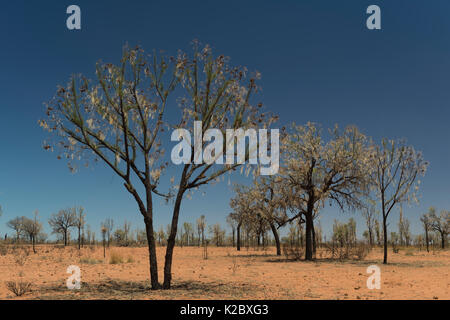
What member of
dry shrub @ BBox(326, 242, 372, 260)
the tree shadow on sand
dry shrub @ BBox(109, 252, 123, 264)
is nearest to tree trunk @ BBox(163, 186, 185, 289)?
the tree shadow on sand

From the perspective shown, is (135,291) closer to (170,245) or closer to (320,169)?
(170,245)

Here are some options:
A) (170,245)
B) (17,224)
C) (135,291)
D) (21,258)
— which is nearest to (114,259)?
(21,258)

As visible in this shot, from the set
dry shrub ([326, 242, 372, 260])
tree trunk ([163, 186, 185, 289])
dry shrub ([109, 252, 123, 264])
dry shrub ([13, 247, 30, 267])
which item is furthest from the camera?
dry shrub ([326, 242, 372, 260])

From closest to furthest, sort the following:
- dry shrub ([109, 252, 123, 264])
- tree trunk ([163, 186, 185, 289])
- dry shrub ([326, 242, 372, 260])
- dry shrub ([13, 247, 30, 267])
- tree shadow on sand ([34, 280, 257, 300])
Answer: tree shadow on sand ([34, 280, 257, 300]), tree trunk ([163, 186, 185, 289]), dry shrub ([13, 247, 30, 267]), dry shrub ([109, 252, 123, 264]), dry shrub ([326, 242, 372, 260])

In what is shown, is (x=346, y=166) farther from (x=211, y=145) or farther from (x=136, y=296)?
(x=136, y=296)

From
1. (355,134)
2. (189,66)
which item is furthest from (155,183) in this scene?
(355,134)

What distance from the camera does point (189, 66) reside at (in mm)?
13375

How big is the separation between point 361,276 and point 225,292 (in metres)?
7.74

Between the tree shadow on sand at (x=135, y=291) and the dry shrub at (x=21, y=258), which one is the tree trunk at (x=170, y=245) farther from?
the dry shrub at (x=21, y=258)

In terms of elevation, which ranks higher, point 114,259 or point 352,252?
point 114,259

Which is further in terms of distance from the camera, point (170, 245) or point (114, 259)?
point (114, 259)

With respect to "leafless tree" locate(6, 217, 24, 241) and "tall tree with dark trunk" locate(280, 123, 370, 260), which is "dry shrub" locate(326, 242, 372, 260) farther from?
"leafless tree" locate(6, 217, 24, 241)

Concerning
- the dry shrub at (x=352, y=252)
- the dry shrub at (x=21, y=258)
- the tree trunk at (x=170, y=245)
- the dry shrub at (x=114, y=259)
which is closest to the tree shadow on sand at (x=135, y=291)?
the tree trunk at (x=170, y=245)

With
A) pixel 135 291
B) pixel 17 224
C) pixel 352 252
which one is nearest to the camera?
pixel 135 291
